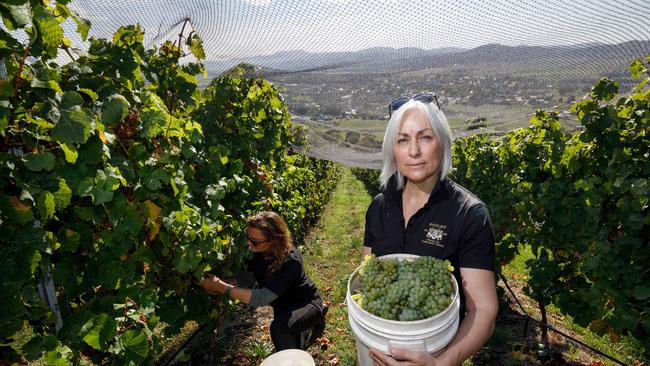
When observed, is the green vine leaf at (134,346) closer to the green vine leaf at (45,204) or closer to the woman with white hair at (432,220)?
the green vine leaf at (45,204)

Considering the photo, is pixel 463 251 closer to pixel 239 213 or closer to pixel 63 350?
Result: pixel 63 350

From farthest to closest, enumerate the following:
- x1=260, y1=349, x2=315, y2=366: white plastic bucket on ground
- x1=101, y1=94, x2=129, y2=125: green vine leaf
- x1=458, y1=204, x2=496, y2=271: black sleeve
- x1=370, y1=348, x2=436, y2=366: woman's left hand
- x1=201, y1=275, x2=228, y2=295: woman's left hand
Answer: x1=201, y1=275, x2=228, y2=295: woman's left hand
x1=260, y1=349, x2=315, y2=366: white plastic bucket on ground
x1=458, y1=204, x2=496, y2=271: black sleeve
x1=101, y1=94, x2=129, y2=125: green vine leaf
x1=370, y1=348, x2=436, y2=366: woman's left hand

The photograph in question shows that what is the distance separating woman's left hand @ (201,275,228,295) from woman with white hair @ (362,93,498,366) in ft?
4.54

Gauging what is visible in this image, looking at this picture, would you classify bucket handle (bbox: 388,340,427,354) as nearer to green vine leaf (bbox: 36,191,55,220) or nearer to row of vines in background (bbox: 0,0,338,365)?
row of vines in background (bbox: 0,0,338,365)

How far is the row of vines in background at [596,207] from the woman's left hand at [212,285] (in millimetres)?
2980

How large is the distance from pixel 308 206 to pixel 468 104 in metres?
5.39

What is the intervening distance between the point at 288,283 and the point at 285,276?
0.23 ft

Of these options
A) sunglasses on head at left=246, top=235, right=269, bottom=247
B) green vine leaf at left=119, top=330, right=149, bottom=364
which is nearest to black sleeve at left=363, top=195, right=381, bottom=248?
green vine leaf at left=119, top=330, right=149, bottom=364

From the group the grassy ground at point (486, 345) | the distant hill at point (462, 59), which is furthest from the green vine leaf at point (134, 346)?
the distant hill at point (462, 59)

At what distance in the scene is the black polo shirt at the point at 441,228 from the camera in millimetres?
1681

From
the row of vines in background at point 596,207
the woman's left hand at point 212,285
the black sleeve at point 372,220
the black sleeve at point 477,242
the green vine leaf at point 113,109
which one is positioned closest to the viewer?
the green vine leaf at point 113,109

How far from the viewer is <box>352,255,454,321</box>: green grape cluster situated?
1.41 metres

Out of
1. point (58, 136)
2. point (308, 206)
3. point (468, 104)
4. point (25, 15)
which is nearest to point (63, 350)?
point (58, 136)

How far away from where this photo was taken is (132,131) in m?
1.86
